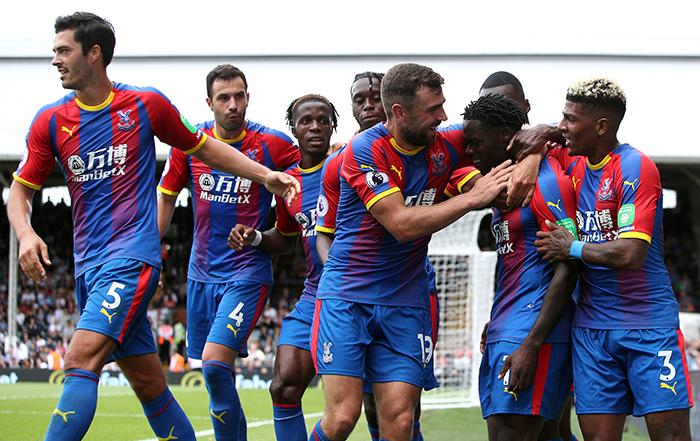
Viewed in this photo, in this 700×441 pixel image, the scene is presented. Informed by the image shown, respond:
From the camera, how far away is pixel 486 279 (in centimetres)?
1578

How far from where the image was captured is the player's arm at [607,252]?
5160mm

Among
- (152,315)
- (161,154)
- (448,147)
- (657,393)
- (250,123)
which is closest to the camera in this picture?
(657,393)

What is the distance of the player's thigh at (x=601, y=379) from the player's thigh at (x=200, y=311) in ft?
10.1

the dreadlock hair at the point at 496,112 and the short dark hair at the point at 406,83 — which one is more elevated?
the short dark hair at the point at 406,83

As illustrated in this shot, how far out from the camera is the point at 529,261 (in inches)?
220

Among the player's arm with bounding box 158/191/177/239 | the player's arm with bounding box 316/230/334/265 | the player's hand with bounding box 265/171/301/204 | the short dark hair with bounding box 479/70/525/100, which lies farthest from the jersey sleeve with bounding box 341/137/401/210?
the player's arm with bounding box 158/191/177/239

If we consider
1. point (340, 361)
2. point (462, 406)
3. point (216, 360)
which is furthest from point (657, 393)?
point (462, 406)

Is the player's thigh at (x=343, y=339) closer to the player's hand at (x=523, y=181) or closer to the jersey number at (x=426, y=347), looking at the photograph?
the jersey number at (x=426, y=347)

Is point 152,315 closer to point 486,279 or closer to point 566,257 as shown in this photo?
point 486,279

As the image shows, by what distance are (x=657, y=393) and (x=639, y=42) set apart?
1823cm

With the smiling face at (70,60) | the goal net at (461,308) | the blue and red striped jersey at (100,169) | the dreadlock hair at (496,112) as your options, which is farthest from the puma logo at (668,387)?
the goal net at (461,308)

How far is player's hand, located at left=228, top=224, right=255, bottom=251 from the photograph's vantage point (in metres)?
7.08

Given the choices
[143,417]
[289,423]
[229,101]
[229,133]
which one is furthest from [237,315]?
[143,417]

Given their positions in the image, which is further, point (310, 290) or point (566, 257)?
point (310, 290)
